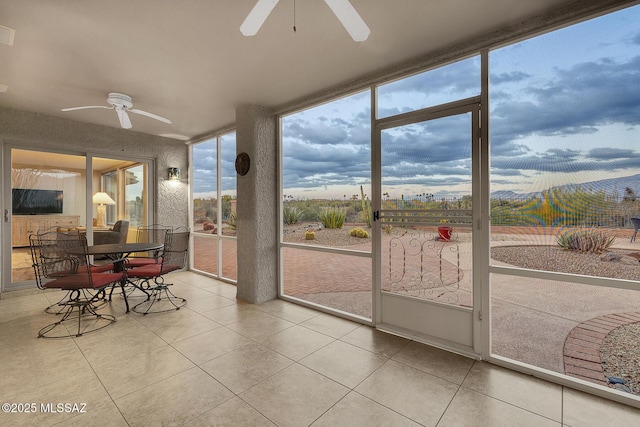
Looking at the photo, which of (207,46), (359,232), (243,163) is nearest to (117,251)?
(243,163)

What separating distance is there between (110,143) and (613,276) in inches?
250

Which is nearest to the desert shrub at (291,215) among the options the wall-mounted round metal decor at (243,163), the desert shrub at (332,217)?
the desert shrub at (332,217)

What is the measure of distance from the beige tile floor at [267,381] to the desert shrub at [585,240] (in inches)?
38.0

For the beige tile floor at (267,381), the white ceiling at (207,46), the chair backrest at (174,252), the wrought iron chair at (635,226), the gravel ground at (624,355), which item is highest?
the white ceiling at (207,46)

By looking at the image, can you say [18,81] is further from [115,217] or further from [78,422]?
[78,422]

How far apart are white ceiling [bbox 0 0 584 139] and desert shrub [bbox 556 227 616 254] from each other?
5.21 ft

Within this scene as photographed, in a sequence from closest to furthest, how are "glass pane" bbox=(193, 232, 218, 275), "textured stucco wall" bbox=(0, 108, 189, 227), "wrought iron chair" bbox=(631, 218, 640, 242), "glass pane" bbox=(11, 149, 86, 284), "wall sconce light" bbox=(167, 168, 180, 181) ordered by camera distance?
→ "wrought iron chair" bbox=(631, 218, 640, 242) → "textured stucco wall" bbox=(0, 108, 189, 227) → "glass pane" bbox=(11, 149, 86, 284) → "glass pane" bbox=(193, 232, 218, 275) → "wall sconce light" bbox=(167, 168, 180, 181)

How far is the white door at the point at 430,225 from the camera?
249 cm

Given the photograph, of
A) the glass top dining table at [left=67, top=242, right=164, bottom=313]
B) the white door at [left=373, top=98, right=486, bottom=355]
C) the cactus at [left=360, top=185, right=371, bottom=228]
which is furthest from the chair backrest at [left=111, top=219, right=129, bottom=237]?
the white door at [left=373, top=98, right=486, bottom=355]

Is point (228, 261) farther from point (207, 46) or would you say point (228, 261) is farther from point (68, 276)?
point (207, 46)

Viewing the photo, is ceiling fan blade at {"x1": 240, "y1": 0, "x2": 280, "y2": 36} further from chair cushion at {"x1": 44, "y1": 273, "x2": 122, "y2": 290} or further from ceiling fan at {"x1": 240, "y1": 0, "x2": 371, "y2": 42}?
chair cushion at {"x1": 44, "y1": 273, "x2": 122, "y2": 290}

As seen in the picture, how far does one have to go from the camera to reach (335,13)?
1.49m

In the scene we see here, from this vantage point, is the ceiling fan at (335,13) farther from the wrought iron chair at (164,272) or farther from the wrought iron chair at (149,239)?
the wrought iron chair at (149,239)

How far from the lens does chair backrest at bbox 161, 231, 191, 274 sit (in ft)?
12.5
